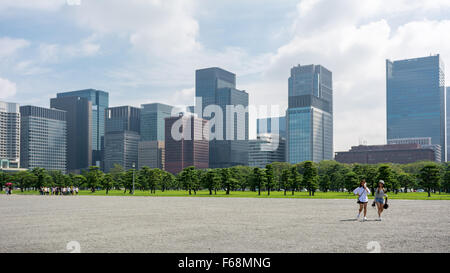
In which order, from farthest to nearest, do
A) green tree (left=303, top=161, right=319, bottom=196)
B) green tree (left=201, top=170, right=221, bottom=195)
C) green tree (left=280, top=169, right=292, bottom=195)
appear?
green tree (left=201, top=170, right=221, bottom=195) < green tree (left=280, top=169, right=292, bottom=195) < green tree (left=303, top=161, right=319, bottom=196)

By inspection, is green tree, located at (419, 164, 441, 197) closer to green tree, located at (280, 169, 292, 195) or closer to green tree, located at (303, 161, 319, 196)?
green tree, located at (303, 161, 319, 196)

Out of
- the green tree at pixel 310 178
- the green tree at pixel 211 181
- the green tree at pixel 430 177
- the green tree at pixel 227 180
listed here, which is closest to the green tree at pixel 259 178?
the green tree at pixel 227 180

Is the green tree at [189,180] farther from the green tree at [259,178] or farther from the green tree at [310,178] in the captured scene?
the green tree at [310,178]

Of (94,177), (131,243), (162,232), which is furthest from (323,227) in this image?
(94,177)

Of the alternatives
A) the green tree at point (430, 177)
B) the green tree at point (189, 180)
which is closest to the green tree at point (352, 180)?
the green tree at point (430, 177)

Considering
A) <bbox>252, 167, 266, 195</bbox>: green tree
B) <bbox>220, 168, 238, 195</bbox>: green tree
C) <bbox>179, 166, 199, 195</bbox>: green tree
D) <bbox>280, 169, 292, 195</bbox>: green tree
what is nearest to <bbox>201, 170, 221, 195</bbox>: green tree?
<bbox>220, 168, 238, 195</bbox>: green tree

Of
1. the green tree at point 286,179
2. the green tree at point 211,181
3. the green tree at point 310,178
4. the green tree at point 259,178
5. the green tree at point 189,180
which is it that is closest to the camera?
the green tree at point 310,178

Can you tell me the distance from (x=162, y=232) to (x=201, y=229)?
6.01 ft

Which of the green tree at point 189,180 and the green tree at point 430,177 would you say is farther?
the green tree at point 189,180

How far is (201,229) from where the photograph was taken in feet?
58.6

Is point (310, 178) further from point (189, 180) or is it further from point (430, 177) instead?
point (189, 180)

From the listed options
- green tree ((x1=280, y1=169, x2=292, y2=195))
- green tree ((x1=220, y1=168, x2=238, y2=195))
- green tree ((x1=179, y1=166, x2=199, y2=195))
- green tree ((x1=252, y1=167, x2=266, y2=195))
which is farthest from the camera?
green tree ((x1=179, y1=166, x2=199, y2=195))

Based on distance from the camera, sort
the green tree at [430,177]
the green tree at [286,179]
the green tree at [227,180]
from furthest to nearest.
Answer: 1. the green tree at [227,180]
2. the green tree at [286,179]
3. the green tree at [430,177]
